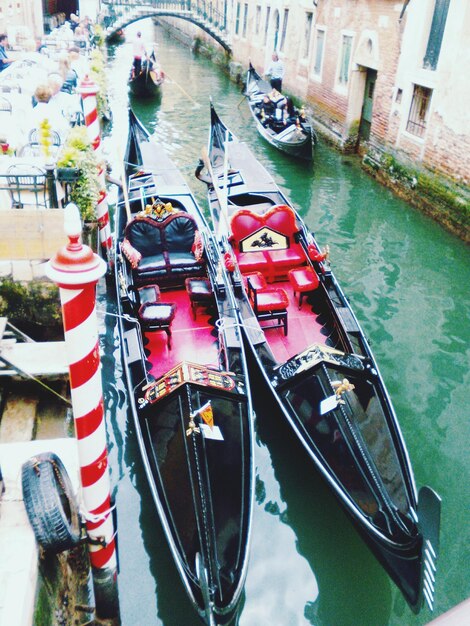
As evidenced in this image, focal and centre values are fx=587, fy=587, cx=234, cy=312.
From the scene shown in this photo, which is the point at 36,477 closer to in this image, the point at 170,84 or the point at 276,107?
the point at 276,107

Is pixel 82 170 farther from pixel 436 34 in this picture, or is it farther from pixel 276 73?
pixel 276 73

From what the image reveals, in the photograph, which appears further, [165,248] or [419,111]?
[419,111]

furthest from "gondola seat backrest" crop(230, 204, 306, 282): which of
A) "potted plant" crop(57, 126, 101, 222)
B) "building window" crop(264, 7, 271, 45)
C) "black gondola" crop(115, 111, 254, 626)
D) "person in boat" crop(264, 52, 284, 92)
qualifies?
"building window" crop(264, 7, 271, 45)

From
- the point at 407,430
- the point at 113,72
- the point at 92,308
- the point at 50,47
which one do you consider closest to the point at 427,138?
the point at 407,430

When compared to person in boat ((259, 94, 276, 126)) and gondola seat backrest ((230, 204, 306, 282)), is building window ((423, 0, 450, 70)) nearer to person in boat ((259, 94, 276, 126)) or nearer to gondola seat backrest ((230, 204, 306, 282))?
person in boat ((259, 94, 276, 126))

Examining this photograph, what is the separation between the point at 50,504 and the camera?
1.82 m

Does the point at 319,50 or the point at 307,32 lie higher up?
the point at 307,32

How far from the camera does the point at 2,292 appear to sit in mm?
3045

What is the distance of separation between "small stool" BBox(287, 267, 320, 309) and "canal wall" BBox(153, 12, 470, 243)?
8.31ft

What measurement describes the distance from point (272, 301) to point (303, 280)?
38cm

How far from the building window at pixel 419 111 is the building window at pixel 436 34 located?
302mm

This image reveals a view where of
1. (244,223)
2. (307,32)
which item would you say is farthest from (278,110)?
(244,223)

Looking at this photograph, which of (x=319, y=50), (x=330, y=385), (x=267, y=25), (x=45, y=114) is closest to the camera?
(x=330, y=385)

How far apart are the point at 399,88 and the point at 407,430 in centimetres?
517
